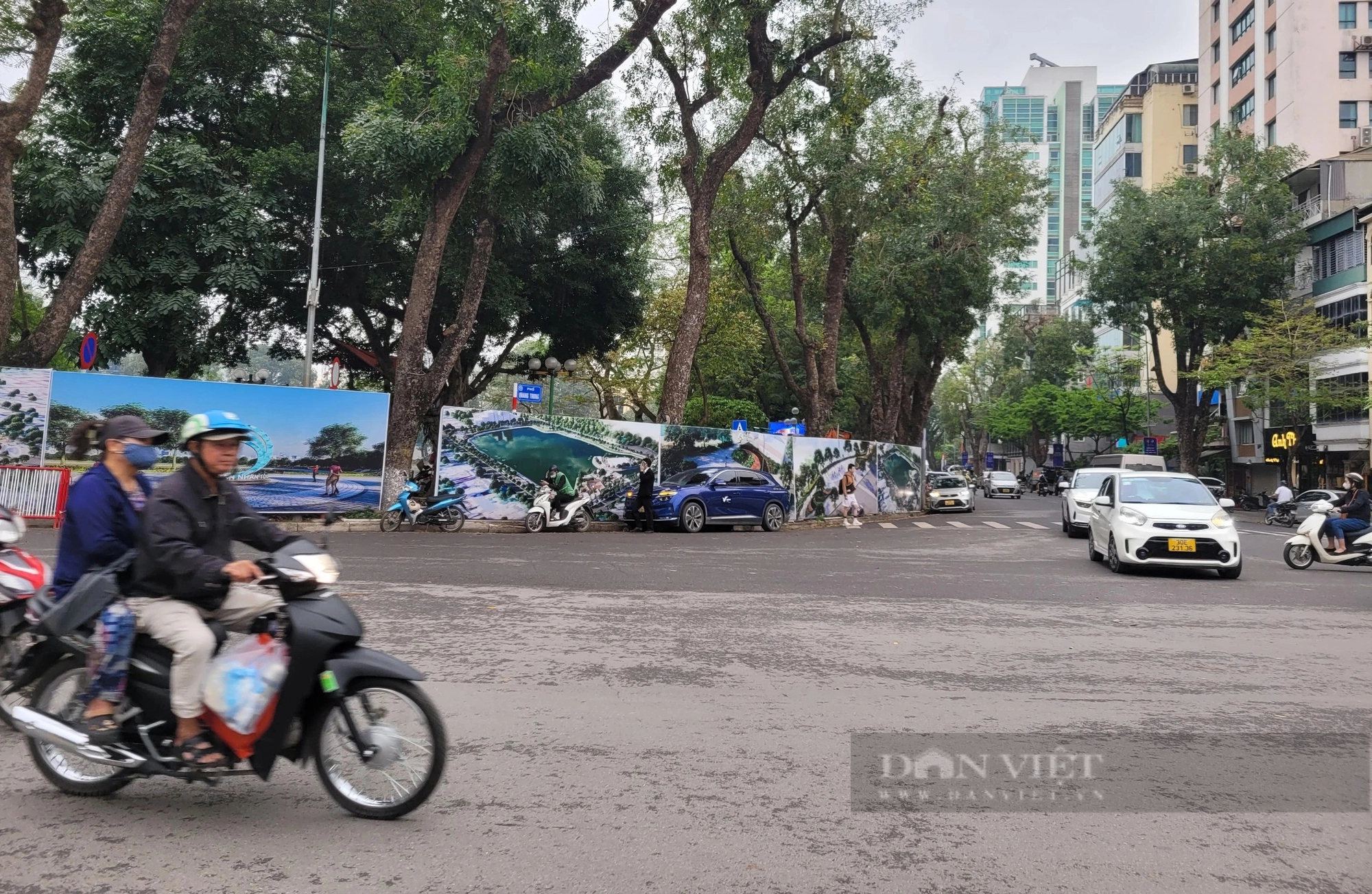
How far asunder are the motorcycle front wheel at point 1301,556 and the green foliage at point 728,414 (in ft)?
109

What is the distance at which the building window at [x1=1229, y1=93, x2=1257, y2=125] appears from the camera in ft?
179

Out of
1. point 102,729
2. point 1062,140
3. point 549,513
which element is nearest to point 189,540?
point 102,729

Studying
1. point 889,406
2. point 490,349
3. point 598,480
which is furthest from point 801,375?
point 598,480

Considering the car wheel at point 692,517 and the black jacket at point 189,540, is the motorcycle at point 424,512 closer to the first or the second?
the car wheel at point 692,517

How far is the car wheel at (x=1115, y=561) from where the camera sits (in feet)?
48.5

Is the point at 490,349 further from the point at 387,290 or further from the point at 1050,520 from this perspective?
the point at 1050,520

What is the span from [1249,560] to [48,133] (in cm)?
2850

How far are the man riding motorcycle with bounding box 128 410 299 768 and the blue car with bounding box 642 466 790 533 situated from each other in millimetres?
18580

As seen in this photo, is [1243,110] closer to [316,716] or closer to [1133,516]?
[1133,516]

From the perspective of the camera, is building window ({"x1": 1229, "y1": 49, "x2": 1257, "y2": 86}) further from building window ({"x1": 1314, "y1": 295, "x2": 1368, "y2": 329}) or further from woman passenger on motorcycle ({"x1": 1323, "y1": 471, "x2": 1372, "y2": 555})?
woman passenger on motorcycle ({"x1": 1323, "y1": 471, "x2": 1372, "y2": 555})

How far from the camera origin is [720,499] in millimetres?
23703

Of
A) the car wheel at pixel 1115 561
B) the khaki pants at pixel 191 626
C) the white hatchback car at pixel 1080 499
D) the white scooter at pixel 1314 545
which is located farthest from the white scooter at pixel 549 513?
the khaki pants at pixel 191 626

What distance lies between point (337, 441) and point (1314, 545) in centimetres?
1716

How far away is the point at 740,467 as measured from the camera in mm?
24359
